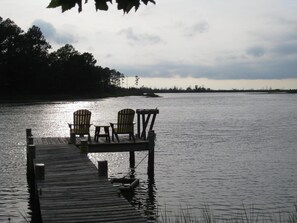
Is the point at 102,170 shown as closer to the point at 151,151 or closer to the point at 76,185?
the point at 76,185

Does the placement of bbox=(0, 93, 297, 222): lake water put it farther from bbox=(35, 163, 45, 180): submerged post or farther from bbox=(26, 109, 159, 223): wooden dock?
bbox=(35, 163, 45, 180): submerged post

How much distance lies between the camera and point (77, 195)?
10594 millimetres

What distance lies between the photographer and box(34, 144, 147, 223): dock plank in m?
8.84

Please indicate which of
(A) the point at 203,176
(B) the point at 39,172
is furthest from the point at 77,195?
(A) the point at 203,176

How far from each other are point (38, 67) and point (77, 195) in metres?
110

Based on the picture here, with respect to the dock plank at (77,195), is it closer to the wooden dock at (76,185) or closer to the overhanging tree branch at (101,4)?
the wooden dock at (76,185)

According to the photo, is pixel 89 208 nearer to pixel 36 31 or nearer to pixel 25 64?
pixel 25 64

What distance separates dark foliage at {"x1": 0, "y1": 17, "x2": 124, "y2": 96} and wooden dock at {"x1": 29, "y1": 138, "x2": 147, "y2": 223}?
98183 mm

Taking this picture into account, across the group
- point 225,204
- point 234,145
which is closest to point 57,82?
point 234,145

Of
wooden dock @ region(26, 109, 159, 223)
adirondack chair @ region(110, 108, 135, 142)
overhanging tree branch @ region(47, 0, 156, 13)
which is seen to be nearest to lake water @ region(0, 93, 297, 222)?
wooden dock @ region(26, 109, 159, 223)

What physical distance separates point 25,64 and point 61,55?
819 inches

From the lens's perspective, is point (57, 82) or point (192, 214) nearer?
point (192, 214)

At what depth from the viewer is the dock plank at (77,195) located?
8.84 meters

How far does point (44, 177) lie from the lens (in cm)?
1234
